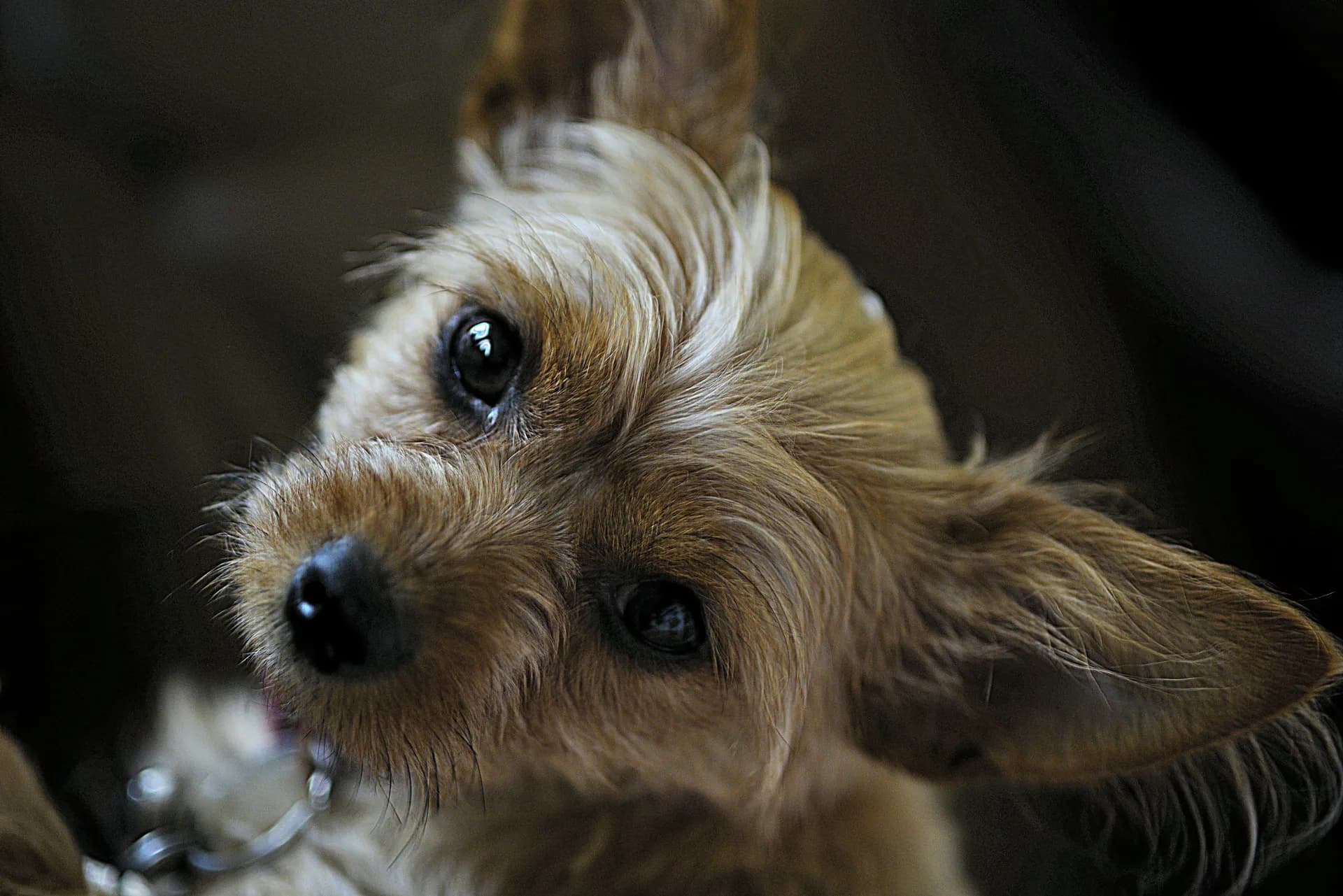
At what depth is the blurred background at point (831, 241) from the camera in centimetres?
161

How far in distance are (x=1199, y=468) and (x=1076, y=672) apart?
0.79m

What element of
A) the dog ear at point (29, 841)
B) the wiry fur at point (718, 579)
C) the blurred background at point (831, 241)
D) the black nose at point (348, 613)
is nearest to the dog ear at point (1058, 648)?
the wiry fur at point (718, 579)

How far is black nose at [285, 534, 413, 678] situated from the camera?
1042 mm

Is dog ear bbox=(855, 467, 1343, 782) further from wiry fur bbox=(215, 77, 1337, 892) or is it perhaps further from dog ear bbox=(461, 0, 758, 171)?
dog ear bbox=(461, 0, 758, 171)

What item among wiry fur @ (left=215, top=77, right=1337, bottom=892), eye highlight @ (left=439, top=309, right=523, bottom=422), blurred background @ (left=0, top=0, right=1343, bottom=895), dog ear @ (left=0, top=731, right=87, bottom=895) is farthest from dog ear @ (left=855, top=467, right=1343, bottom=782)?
dog ear @ (left=0, top=731, right=87, bottom=895)

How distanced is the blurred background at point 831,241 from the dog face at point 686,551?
1.05ft

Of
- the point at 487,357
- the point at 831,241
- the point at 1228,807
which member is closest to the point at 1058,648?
the point at 1228,807

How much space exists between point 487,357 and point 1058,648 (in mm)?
785

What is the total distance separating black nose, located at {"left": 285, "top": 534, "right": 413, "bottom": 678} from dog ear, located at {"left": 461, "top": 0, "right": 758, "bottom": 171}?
30.9 inches

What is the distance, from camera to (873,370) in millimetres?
1308

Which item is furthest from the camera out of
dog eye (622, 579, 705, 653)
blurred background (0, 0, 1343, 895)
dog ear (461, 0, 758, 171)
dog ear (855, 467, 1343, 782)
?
blurred background (0, 0, 1343, 895)

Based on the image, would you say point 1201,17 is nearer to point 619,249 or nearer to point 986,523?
point 986,523

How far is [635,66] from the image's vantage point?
145cm

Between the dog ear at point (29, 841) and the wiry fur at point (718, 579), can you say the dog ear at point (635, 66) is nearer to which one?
the wiry fur at point (718, 579)
